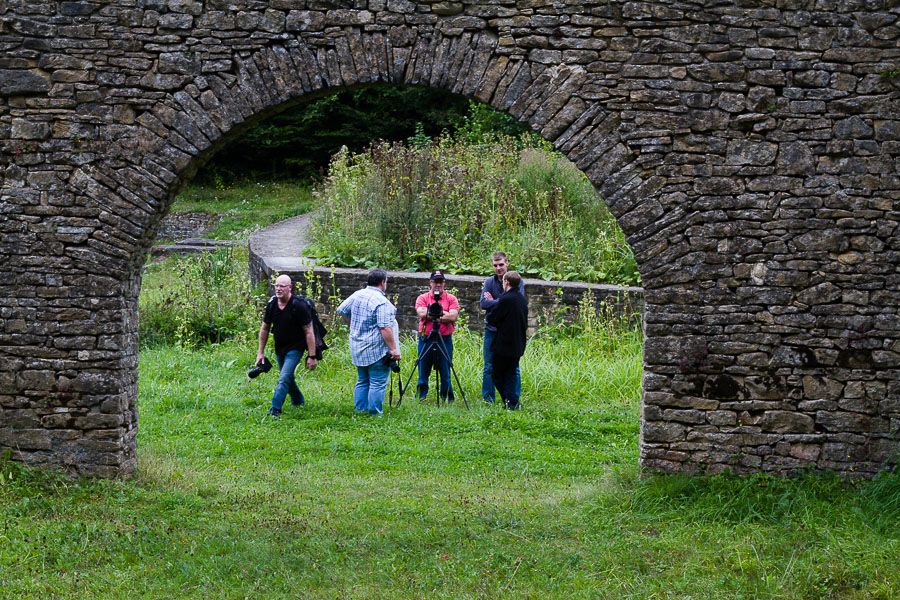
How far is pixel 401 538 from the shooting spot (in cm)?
643

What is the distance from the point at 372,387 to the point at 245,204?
61.7ft

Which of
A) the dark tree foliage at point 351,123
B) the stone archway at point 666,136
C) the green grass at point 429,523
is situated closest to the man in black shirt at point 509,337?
the green grass at point 429,523

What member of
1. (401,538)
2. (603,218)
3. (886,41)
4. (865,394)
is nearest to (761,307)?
(865,394)

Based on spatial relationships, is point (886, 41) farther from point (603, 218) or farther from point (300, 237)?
point (300, 237)

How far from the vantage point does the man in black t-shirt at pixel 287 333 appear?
31.9 ft

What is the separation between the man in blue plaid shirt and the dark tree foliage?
17277 mm

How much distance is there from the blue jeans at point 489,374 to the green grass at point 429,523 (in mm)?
972

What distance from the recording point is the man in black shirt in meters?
9.89

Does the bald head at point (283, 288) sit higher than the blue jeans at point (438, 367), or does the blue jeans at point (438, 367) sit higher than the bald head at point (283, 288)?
the bald head at point (283, 288)

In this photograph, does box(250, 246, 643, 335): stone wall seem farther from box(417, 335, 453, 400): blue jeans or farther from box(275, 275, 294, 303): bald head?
box(275, 275, 294, 303): bald head

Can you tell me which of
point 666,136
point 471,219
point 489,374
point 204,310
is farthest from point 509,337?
point 204,310

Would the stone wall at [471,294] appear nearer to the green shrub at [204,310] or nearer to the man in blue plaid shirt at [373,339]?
the green shrub at [204,310]

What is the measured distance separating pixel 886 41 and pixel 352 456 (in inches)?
203

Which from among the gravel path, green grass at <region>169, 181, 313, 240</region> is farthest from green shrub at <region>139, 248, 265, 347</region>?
green grass at <region>169, 181, 313, 240</region>
